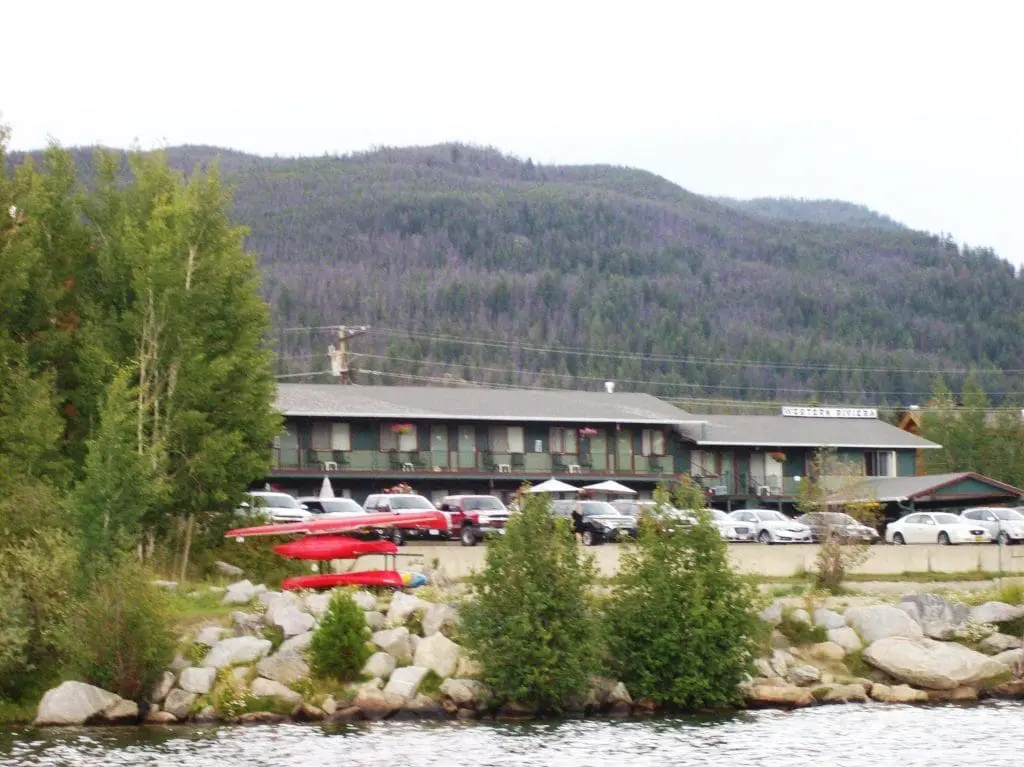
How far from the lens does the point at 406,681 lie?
120 ft

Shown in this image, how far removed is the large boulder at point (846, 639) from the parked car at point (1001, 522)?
23.8 metres

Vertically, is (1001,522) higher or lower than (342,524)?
lower

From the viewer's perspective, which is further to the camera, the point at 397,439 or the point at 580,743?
the point at 397,439

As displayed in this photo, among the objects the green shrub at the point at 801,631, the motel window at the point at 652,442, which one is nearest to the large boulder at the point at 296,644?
the green shrub at the point at 801,631

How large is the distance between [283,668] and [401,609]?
11.6 ft

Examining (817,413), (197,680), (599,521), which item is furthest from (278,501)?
(817,413)

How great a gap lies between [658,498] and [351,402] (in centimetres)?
3947

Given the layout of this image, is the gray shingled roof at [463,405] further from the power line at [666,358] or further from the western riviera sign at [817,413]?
the power line at [666,358]

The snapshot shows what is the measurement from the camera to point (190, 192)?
5009cm

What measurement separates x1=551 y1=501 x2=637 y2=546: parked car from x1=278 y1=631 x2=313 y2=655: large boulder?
22358mm

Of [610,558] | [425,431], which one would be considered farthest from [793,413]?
[610,558]

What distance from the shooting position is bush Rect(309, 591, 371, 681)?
36.7 m

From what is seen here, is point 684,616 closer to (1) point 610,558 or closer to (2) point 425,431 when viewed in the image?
(1) point 610,558

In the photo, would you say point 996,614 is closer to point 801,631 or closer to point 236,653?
point 801,631
